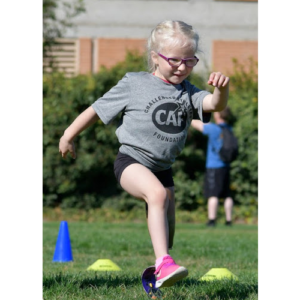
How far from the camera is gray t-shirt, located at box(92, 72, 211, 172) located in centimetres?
452

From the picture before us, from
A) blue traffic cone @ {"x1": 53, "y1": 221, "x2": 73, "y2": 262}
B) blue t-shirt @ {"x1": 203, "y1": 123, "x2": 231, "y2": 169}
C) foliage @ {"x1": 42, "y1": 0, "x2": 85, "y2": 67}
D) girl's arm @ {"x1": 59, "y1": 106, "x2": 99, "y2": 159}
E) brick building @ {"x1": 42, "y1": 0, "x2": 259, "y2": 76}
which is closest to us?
girl's arm @ {"x1": 59, "y1": 106, "x2": 99, "y2": 159}

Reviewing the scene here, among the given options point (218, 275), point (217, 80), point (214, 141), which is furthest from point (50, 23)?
point (217, 80)

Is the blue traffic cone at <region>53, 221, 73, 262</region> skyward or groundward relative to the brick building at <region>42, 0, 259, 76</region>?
groundward

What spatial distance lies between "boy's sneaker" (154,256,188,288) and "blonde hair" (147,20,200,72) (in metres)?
1.49

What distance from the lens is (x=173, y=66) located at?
449 centimetres

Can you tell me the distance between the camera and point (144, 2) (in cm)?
1934

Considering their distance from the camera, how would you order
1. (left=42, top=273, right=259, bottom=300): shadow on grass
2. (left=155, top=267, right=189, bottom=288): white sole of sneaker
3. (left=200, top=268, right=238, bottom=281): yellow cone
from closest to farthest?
(left=155, top=267, right=189, bottom=288): white sole of sneaker < (left=42, top=273, right=259, bottom=300): shadow on grass < (left=200, top=268, right=238, bottom=281): yellow cone

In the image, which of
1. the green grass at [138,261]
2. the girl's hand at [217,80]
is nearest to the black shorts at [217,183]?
the green grass at [138,261]

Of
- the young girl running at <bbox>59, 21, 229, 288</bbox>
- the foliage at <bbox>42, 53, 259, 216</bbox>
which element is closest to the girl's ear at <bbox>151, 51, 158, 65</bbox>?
the young girl running at <bbox>59, 21, 229, 288</bbox>

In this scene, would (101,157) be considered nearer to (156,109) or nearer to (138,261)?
(138,261)

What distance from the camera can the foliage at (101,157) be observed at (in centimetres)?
1291

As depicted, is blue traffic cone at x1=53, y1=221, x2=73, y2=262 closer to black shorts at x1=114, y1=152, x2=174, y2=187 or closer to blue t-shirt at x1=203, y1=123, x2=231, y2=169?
black shorts at x1=114, y1=152, x2=174, y2=187
